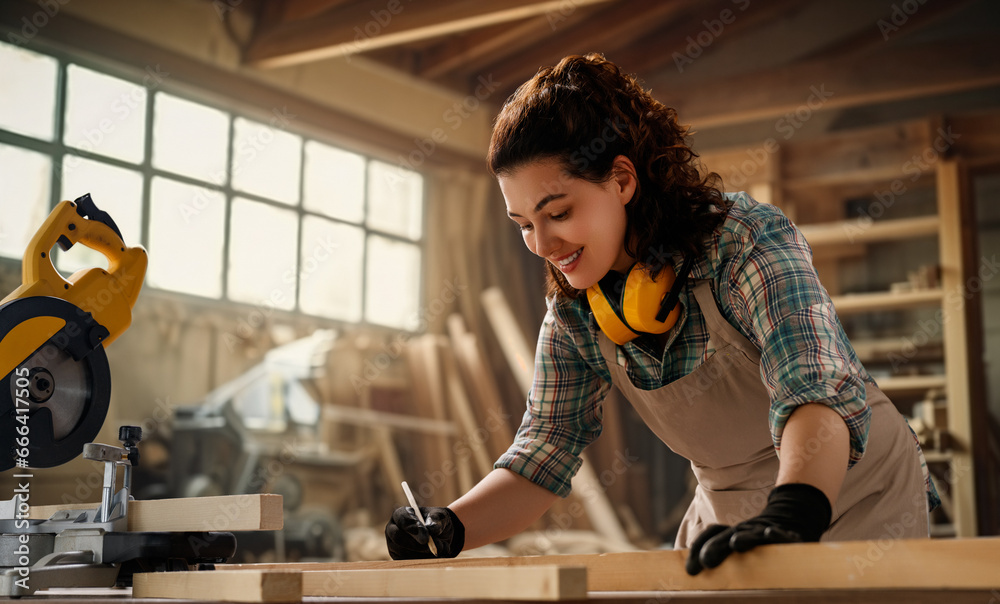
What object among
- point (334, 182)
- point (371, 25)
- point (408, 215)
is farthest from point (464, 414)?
point (371, 25)

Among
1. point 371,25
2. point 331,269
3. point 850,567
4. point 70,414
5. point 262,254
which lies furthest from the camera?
point 331,269

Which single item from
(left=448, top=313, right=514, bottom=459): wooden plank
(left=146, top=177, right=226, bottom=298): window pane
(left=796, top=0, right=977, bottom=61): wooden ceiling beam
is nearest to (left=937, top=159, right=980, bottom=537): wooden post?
(left=796, top=0, right=977, bottom=61): wooden ceiling beam

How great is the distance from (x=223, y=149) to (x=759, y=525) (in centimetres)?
592

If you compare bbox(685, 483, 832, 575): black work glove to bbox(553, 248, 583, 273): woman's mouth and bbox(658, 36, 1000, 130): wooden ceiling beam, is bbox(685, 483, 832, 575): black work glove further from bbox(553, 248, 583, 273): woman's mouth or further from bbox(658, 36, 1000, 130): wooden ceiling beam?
bbox(658, 36, 1000, 130): wooden ceiling beam

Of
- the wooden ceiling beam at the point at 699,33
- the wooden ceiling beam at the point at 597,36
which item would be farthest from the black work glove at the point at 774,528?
the wooden ceiling beam at the point at 699,33

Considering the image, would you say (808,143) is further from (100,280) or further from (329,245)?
(100,280)

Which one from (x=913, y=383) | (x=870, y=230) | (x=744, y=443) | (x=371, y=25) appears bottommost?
(x=744, y=443)

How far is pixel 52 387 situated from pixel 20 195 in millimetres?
4446

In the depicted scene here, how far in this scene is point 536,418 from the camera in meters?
1.81

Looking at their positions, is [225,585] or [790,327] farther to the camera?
[790,327]

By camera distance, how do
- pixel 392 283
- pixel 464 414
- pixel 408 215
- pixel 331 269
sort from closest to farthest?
pixel 464 414 < pixel 331 269 < pixel 392 283 < pixel 408 215

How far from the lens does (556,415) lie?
1799 mm

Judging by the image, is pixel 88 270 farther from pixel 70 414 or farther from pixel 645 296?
pixel 645 296

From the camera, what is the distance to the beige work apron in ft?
5.15
